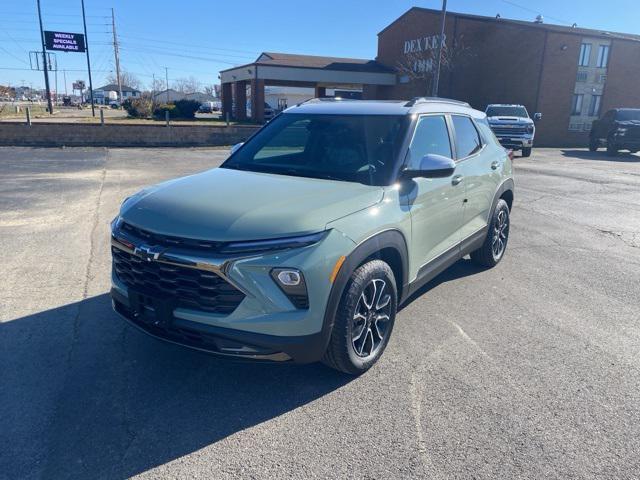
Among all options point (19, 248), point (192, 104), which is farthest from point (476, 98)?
point (19, 248)

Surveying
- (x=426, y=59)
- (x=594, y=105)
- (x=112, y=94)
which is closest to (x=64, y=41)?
(x=426, y=59)

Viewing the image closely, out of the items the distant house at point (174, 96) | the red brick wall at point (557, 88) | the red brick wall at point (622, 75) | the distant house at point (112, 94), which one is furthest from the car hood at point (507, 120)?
the distant house at point (112, 94)

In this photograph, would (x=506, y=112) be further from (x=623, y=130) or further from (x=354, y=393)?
(x=354, y=393)

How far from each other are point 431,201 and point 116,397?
2706 millimetres

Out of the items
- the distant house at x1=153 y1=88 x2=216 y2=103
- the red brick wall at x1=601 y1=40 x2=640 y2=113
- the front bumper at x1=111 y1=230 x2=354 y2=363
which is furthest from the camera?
the distant house at x1=153 y1=88 x2=216 y2=103

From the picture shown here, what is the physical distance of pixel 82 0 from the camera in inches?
1298

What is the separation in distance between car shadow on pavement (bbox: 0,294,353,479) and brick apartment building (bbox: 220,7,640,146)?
31.0 meters

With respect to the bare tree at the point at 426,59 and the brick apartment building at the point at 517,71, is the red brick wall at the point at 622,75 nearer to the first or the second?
the brick apartment building at the point at 517,71

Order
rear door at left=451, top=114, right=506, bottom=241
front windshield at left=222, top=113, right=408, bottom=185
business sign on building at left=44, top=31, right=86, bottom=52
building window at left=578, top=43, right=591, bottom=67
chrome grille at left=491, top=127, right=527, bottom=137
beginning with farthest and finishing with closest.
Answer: building window at left=578, top=43, right=591, bottom=67, business sign on building at left=44, top=31, right=86, bottom=52, chrome grille at left=491, top=127, right=527, bottom=137, rear door at left=451, top=114, right=506, bottom=241, front windshield at left=222, top=113, right=408, bottom=185

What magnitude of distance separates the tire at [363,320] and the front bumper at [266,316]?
22 centimetres

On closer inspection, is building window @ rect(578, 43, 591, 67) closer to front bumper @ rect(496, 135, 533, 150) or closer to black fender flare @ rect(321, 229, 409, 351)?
front bumper @ rect(496, 135, 533, 150)

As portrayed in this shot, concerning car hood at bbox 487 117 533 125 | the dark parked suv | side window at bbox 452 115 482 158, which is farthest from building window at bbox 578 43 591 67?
side window at bbox 452 115 482 158

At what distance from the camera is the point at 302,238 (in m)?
2.79

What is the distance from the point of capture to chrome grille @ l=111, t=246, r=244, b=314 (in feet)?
9.06
